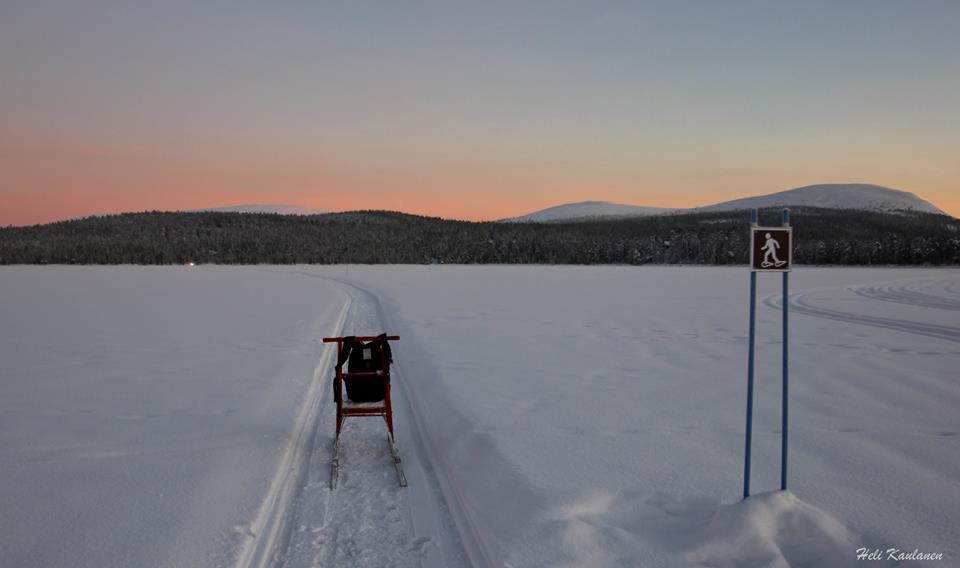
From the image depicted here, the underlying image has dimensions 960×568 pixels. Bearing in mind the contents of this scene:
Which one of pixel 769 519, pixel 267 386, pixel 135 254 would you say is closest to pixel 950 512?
pixel 769 519

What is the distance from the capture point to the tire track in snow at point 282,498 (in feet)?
12.9

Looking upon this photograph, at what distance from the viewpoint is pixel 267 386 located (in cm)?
912

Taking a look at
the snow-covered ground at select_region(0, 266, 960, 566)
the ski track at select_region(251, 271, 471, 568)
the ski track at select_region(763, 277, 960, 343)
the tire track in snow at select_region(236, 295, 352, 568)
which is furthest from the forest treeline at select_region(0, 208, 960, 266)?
the ski track at select_region(251, 271, 471, 568)

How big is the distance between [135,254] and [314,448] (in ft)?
451

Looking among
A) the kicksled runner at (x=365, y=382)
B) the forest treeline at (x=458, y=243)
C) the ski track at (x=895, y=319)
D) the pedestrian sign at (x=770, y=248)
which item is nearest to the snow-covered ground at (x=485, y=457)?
the kicksled runner at (x=365, y=382)

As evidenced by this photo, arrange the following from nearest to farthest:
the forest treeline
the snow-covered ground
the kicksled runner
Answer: the snow-covered ground < the kicksled runner < the forest treeline

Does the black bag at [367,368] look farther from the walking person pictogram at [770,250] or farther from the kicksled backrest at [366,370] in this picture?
the walking person pictogram at [770,250]

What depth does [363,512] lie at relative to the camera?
15.0ft

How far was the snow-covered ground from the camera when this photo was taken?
4.04 m

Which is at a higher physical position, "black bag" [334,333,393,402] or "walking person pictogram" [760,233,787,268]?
"walking person pictogram" [760,233,787,268]

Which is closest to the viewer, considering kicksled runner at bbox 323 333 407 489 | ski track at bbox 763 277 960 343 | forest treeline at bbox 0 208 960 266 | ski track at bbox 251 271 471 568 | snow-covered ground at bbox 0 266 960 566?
ski track at bbox 251 271 471 568

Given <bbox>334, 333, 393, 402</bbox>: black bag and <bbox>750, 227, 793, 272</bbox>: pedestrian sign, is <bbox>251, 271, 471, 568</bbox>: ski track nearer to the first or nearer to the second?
<bbox>334, 333, 393, 402</bbox>: black bag

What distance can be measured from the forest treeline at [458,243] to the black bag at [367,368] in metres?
110

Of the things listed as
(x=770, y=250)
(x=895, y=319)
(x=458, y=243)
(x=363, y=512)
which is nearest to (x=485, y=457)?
(x=363, y=512)
